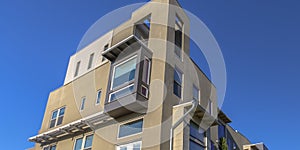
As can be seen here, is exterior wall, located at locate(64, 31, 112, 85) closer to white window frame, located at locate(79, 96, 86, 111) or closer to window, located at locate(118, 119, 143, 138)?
white window frame, located at locate(79, 96, 86, 111)

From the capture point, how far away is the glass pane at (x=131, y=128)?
34.4 feet

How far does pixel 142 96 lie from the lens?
10594 mm

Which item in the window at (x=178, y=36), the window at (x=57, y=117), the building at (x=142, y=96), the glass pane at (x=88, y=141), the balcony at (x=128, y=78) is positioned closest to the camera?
the building at (x=142, y=96)

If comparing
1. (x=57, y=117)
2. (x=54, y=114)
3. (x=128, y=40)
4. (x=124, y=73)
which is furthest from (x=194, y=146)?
(x=54, y=114)

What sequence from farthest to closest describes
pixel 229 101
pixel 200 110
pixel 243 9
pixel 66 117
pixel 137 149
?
1. pixel 66 117
2. pixel 229 101
3. pixel 243 9
4. pixel 200 110
5. pixel 137 149

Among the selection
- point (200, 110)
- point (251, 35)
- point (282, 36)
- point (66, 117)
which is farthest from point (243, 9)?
point (66, 117)

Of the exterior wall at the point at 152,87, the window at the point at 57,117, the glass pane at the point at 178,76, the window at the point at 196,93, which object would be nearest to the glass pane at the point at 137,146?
the exterior wall at the point at 152,87

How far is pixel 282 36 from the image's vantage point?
13.4 m

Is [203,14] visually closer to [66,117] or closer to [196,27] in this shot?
[196,27]

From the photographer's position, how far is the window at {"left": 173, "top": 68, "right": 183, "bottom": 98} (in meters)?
11.6

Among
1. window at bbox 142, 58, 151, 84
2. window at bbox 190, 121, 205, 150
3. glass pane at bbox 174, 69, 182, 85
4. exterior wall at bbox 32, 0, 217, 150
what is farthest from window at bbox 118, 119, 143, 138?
glass pane at bbox 174, 69, 182, 85

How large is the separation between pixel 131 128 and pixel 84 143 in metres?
3.33

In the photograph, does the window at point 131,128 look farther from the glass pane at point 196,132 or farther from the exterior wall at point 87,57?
the exterior wall at point 87,57

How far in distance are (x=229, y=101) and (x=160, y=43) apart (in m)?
4.83
